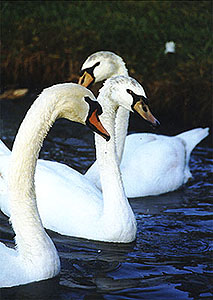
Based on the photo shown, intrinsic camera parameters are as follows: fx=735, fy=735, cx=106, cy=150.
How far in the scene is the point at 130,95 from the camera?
7.38 meters

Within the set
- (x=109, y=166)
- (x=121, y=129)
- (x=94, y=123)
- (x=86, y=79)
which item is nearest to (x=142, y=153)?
(x=121, y=129)

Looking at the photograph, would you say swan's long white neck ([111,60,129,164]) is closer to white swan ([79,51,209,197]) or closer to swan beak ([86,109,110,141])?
white swan ([79,51,209,197])

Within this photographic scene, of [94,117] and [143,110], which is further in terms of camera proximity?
[143,110]

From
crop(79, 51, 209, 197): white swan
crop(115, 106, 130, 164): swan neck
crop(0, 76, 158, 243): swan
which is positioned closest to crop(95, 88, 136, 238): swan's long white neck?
crop(0, 76, 158, 243): swan

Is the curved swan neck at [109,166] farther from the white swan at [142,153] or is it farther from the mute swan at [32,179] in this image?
the mute swan at [32,179]

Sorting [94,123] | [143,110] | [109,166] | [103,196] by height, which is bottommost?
[103,196]

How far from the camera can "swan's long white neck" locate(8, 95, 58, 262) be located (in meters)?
5.58

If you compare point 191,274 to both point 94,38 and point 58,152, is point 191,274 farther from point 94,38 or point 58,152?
point 94,38

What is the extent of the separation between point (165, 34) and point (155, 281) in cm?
911

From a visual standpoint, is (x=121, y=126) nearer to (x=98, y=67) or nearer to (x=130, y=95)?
(x=98, y=67)

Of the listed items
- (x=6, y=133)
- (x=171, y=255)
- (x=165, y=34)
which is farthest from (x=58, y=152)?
(x=165, y=34)

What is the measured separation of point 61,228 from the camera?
746 cm

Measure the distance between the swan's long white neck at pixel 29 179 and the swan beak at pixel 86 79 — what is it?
3.27 m

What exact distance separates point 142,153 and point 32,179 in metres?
4.08
